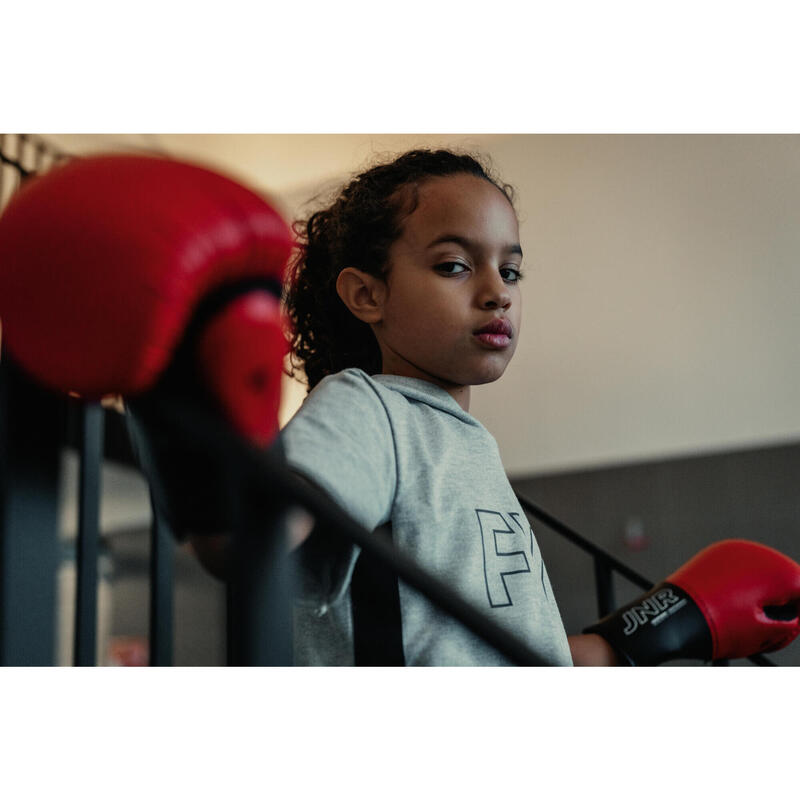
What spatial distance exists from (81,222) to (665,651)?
2.34 feet

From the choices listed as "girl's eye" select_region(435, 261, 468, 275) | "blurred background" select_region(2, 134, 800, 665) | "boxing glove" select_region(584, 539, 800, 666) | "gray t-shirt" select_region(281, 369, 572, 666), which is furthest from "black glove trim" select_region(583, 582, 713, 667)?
"blurred background" select_region(2, 134, 800, 665)

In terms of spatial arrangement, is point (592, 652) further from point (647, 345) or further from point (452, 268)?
Answer: point (647, 345)

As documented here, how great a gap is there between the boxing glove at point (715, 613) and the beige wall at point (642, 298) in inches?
69.6

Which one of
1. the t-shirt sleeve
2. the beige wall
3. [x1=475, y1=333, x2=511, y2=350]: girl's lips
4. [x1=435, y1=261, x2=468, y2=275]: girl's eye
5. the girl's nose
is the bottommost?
the t-shirt sleeve

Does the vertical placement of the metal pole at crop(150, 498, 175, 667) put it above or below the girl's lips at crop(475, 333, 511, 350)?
below

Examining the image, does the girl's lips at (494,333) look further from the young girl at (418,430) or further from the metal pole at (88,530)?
the metal pole at (88,530)

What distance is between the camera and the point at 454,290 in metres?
0.81

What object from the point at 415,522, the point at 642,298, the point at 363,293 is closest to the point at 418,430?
the point at 415,522

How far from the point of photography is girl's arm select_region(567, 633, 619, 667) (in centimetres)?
85

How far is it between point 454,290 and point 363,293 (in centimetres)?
13

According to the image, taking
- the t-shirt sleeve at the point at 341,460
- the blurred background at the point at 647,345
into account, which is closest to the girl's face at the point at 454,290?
the t-shirt sleeve at the point at 341,460

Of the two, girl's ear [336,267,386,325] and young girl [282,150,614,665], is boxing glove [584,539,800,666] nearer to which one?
young girl [282,150,614,665]

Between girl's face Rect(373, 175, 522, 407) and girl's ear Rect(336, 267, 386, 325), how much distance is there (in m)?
0.01
